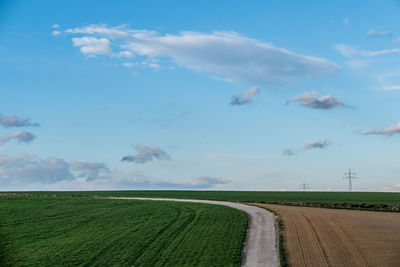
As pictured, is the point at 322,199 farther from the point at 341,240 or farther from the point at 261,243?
the point at 261,243

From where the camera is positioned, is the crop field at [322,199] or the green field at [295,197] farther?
the green field at [295,197]

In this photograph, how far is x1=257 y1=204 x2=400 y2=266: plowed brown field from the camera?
24875 mm

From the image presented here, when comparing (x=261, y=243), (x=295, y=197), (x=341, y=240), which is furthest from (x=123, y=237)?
(x=295, y=197)

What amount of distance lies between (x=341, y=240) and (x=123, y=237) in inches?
614

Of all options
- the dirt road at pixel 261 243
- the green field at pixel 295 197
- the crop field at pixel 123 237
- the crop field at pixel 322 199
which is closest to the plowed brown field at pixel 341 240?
the dirt road at pixel 261 243

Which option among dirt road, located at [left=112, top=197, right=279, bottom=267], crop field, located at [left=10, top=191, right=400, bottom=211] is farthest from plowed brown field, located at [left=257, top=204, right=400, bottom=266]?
crop field, located at [left=10, top=191, right=400, bottom=211]

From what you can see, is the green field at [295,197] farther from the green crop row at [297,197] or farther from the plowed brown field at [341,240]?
the plowed brown field at [341,240]

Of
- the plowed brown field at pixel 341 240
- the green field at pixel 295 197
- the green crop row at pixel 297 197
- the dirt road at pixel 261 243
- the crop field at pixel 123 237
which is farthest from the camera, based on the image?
the green field at pixel 295 197

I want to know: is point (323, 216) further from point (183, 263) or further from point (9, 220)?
point (9, 220)

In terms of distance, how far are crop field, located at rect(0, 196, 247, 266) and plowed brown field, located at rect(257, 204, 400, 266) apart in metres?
3.85

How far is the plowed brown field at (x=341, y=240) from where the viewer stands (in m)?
24.9

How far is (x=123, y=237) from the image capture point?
3150 centimetres

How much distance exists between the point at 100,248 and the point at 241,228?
469 inches

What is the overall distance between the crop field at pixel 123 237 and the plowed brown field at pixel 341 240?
3852mm
